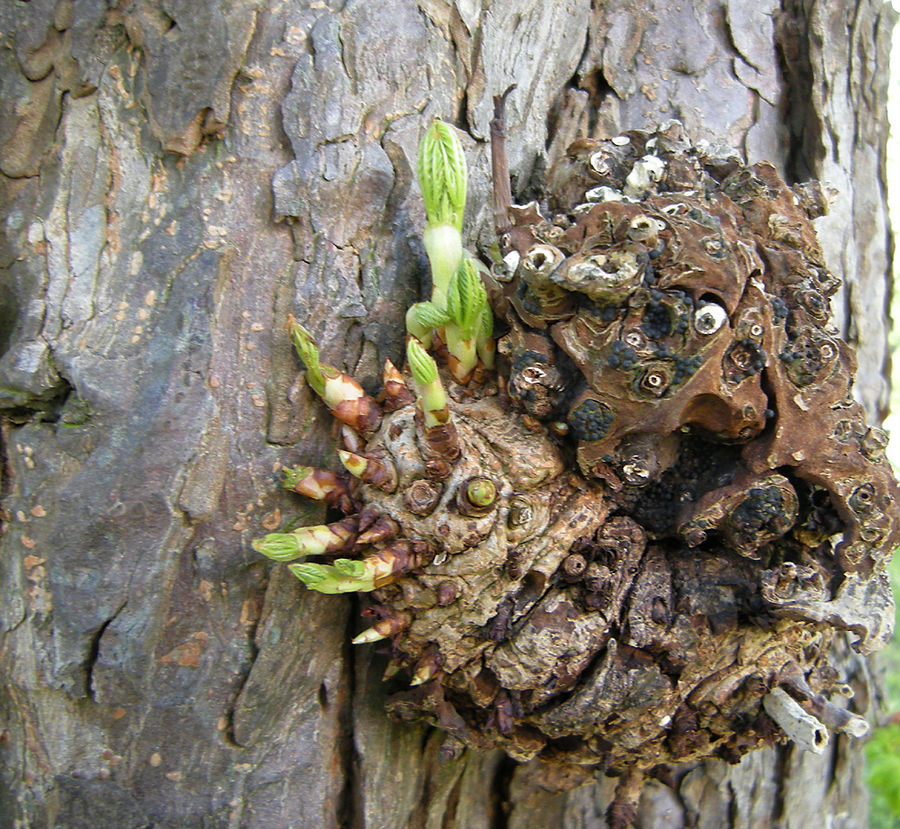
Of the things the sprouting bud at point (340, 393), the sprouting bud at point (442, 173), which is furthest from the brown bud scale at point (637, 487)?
the sprouting bud at point (442, 173)

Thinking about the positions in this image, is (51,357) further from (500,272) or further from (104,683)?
(500,272)

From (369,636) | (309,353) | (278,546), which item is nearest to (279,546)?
(278,546)

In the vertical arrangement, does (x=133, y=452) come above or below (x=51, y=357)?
below

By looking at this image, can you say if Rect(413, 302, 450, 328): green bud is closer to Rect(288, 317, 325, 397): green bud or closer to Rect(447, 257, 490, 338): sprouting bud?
Rect(447, 257, 490, 338): sprouting bud

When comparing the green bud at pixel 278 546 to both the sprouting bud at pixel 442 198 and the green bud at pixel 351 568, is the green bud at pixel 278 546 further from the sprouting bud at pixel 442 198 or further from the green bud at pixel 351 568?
the sprouting bud at pixel 442 198

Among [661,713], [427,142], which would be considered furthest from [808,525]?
[427,142]
